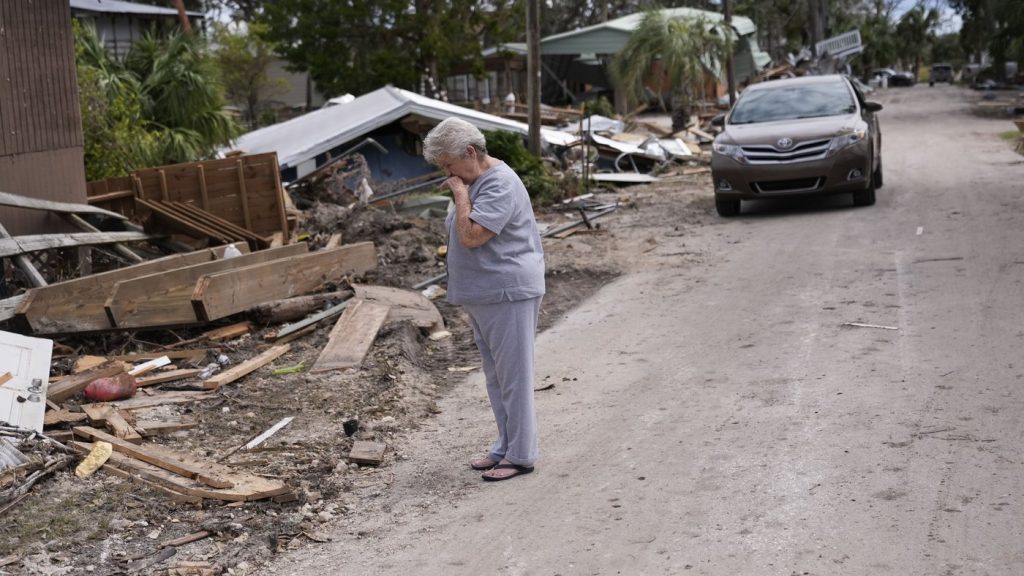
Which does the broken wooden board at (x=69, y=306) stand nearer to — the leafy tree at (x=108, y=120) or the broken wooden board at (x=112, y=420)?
the broken wooden board at (x=112, y=420)

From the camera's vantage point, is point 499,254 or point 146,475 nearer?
point 499,254

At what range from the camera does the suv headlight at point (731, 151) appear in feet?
49.0

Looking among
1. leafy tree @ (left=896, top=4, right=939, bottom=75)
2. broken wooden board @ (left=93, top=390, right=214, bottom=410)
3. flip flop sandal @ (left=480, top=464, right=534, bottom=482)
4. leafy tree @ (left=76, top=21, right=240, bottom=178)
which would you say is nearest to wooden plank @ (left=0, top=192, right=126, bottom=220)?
broken wooden board @ (left=93, top=390, right=214, bottom=410)

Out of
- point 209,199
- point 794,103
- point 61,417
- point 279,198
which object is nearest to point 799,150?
point 794,103

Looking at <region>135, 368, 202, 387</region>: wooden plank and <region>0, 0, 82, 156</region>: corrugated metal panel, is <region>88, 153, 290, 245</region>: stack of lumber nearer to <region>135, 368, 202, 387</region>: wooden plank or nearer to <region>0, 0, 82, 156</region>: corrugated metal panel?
<region>0, 0, 82, 156</region>: corrugated metal panel

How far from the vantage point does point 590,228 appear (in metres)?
15.0

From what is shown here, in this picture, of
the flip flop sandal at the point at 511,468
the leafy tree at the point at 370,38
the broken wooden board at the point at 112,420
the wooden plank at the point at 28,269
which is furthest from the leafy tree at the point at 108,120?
the leafy tree at the point at 370,38

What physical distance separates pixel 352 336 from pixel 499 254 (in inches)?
135

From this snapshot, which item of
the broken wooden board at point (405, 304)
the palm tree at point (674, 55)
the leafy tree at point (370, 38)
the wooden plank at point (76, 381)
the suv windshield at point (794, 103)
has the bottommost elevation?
the wooden plank at point (76, 381)

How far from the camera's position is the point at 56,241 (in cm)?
970

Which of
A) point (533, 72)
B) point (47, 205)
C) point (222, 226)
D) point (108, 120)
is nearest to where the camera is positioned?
point (47, 205)

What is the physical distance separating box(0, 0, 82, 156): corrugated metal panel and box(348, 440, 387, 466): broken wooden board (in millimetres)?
6235

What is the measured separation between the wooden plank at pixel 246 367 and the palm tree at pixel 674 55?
24.8 m

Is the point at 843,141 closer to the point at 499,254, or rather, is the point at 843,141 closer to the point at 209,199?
the point at 209,199
